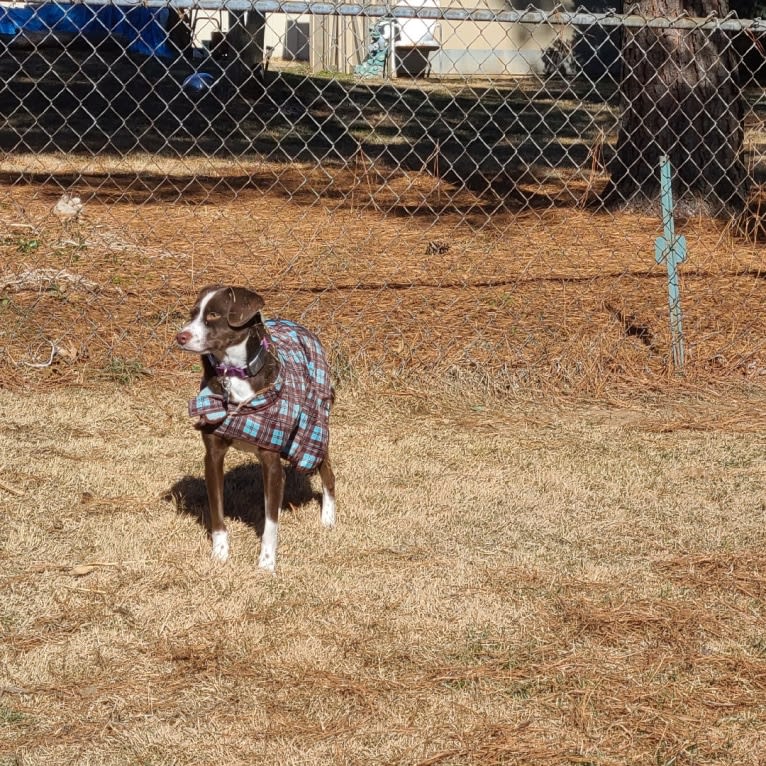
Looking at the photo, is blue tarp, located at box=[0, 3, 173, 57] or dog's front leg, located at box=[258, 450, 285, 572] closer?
dog's front leg, located at box=[258, 450, 285, 572]

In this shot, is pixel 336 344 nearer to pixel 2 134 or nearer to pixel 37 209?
pixel 37 209

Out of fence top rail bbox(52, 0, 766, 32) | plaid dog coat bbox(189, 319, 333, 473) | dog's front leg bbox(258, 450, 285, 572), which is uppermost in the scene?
fence top rail bbox(52, 0, 766, 32)

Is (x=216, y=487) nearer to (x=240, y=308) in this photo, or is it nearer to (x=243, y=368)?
(x=243, y=368)

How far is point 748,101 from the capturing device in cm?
1883

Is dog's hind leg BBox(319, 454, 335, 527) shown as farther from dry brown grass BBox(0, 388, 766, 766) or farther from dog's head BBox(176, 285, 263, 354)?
→ dog's head BBox(176, 285, 263, 354)

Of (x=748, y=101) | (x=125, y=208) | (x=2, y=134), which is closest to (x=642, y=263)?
(x=125, y=208)

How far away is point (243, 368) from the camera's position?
3.95 m

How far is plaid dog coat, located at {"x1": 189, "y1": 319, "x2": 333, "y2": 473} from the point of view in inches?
155

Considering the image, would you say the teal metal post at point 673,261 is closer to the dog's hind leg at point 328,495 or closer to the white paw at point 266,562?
the dog's hind leg at point 328,495

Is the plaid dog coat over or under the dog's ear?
under

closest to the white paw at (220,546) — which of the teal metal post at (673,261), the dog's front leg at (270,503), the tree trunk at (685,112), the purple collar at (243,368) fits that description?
the dog's front leg at (270,503)

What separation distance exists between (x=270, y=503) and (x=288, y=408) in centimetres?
34

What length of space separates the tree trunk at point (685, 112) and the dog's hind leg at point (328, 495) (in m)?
3.79

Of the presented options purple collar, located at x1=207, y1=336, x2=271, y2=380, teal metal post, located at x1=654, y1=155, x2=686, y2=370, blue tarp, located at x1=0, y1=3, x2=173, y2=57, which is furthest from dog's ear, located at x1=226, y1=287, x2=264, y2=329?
blue tarp, located at x1=0, y1=3, x2=173, y2=57
